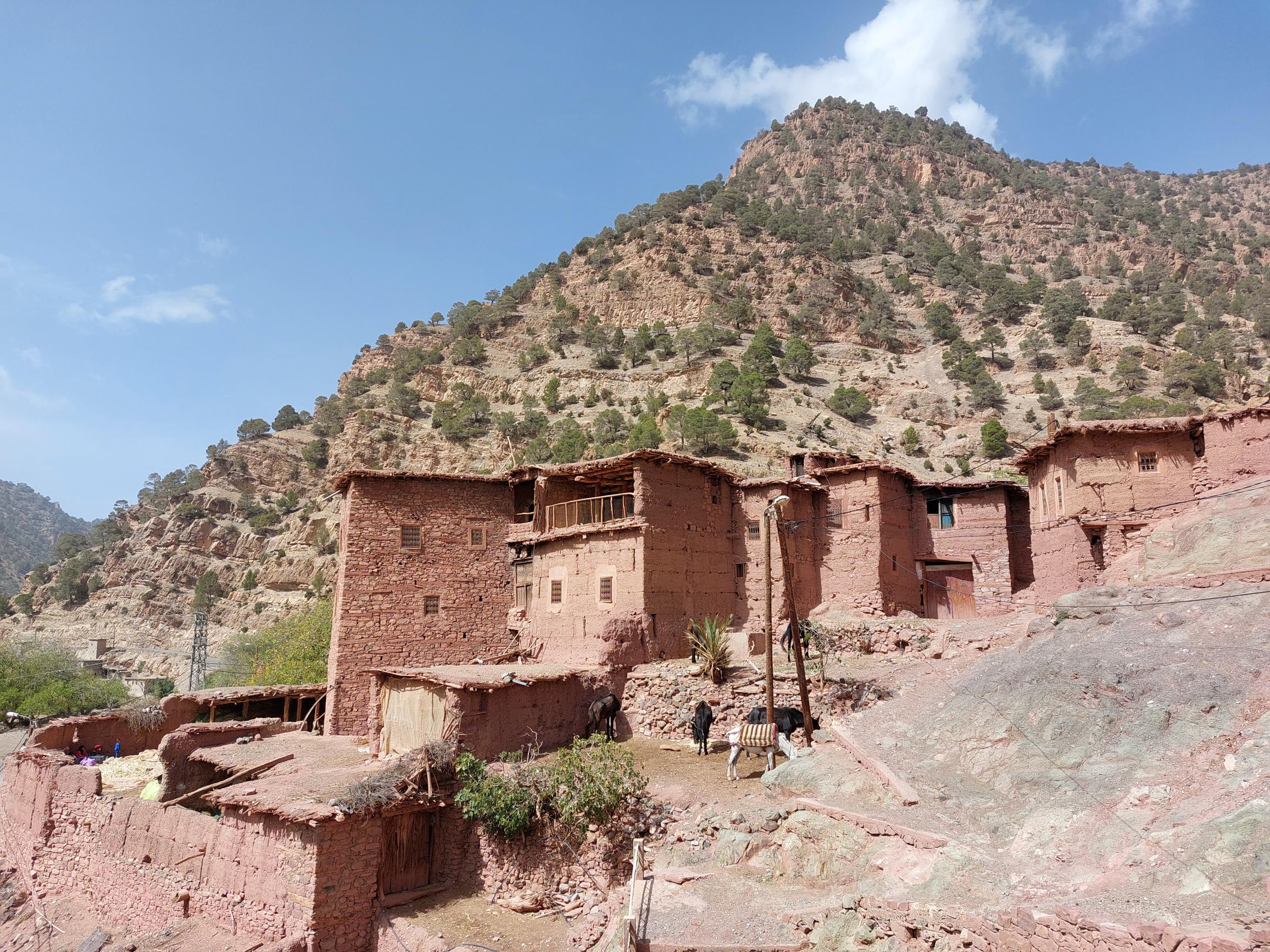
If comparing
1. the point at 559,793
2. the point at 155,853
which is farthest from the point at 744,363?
the point at 155,853

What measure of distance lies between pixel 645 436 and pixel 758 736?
123ft

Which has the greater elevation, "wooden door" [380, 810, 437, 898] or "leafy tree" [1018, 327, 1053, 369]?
"leafy tree" [1018, 327, 1053, 369]

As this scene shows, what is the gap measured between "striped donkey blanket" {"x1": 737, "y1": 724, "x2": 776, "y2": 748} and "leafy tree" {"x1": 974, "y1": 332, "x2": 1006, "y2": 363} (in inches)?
2347

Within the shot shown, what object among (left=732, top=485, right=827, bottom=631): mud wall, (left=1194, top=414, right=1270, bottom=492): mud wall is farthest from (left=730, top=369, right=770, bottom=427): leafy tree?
(left=1194, top=414, right=1270, bottom=492): mud wall

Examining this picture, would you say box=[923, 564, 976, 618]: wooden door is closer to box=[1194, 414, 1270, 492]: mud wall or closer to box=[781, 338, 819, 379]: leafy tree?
box=[1194, 414, 1270, 492]: mud wall

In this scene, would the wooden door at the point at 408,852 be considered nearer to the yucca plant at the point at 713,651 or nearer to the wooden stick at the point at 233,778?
the wooden stick at the point at 233,778

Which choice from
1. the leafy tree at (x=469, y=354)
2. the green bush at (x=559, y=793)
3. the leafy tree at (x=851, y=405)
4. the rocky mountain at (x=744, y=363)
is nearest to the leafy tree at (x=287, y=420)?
the rocky mountain at (x=744, y=363)

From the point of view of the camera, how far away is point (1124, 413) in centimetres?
4759

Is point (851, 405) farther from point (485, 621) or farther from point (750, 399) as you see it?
point (485, 621)

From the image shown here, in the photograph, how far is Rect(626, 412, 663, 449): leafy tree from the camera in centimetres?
5247

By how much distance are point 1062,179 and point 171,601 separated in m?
137

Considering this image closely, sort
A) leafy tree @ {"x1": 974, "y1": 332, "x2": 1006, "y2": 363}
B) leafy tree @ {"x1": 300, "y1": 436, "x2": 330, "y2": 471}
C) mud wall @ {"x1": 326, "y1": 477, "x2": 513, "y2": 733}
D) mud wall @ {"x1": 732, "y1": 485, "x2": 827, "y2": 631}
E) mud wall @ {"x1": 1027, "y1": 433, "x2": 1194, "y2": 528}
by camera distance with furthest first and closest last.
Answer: leafy tree @ {"x1": 300, "y1": 436, "x2": 330, "y2": 471}
leafy tree @ {"x1": 974, "y1": 332, "x2": 1006, "y2": 363}
mud wall @ {"x1": 732, "y1": 485, "x2": 827, "y2": 631}
mud wall @ {"x1": 326, "y1": 477, "x2": 513, "y2": 733}
mud wall @ {"x1": 1027, "y1": 433, "x2": 1194, "y2": 528}

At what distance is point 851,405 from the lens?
60938 mm

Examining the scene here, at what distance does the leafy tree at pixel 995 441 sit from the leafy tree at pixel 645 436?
864 inches
